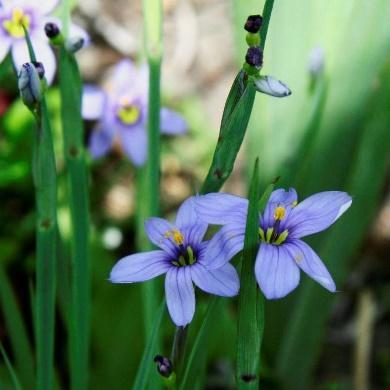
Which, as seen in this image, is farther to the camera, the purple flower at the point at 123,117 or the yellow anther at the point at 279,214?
the purple flower at the point at 123,117

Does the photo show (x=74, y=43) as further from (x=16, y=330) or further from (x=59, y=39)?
(x=16, y=330)

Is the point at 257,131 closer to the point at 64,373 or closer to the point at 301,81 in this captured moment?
the point at 301,81

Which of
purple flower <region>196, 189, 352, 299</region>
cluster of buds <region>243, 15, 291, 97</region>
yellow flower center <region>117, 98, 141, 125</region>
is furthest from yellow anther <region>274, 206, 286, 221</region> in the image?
yellow flower center <region>117, 98, 141, 125</region>

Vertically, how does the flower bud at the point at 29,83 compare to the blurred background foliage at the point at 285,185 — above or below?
above

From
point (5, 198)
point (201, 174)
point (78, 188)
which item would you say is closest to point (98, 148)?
point (78, 188)

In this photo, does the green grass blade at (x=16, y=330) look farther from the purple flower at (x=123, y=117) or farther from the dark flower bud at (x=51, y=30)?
the dark flower bud at (x=51, y=30)

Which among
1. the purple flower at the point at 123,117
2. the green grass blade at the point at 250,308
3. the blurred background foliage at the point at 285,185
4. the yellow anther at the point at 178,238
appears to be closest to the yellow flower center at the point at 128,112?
the purple flower at the point at 123,117

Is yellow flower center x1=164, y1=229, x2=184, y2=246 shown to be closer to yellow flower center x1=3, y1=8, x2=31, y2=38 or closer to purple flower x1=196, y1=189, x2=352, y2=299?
purple flower x1=196, y1=189, x2=352, y2=299
